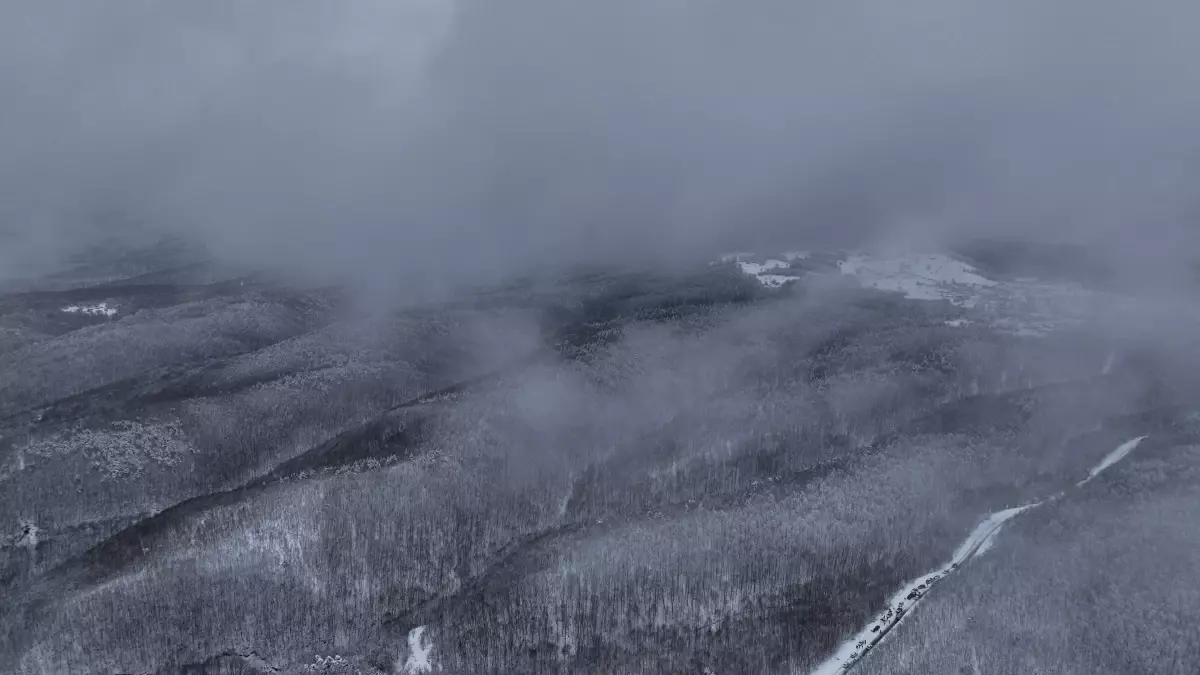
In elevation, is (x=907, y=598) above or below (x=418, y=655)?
below

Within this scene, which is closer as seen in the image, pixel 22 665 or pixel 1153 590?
pixel 1153 590

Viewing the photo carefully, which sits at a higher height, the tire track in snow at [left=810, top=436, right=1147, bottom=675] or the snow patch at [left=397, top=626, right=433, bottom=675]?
the snow patch at [left=397, top=626, right=433, bottom=675]

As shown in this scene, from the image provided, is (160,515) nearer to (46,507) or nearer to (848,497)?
(46,507)

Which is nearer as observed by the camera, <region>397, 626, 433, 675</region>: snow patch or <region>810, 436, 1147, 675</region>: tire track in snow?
<region>810, 436, 1147, 675</region>: tire track in snow

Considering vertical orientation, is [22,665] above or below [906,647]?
above

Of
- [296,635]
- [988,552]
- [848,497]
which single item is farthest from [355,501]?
[988,552]
